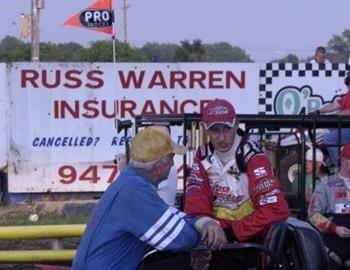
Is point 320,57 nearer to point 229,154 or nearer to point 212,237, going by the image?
point 229,154

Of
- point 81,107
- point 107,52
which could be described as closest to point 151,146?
point 81,107


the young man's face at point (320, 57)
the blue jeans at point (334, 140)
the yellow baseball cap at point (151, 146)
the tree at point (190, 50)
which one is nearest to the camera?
the yellow baseball cap at point (151, 146)

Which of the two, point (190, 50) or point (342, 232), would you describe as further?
point (190, 50)

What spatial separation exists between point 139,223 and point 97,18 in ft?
27.8

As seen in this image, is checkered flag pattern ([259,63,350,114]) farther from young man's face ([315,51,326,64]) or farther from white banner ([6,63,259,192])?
young man's face ([315,51,326,64])

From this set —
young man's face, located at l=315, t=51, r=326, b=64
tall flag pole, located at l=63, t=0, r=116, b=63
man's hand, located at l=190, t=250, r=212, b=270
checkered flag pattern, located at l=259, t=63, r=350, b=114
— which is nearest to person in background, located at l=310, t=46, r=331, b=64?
young man's face, located at l=315, t=51, r=326, b=64

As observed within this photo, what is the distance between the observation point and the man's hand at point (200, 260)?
3834 mm

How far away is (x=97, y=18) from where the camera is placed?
11711mm

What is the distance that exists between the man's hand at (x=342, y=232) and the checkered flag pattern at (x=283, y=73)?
20.6 ft

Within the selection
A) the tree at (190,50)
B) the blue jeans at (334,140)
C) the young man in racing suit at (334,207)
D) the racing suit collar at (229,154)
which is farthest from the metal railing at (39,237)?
the tree at (190,50)

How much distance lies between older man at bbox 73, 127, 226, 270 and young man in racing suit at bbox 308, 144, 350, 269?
2.10 meters

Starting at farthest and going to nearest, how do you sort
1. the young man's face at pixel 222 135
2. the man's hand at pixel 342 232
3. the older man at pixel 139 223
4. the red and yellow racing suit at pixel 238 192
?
the man's hand at pixel 342 232 → the young man's face at pixel 222 135 → the red and yellow racing suit at pixel 238 192 → the older man at pixel 139 223

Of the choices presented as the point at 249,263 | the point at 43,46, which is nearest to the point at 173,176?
the point at 249,263

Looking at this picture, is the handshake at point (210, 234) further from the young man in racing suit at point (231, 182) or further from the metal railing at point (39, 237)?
the metal railing at point (39, 237)
